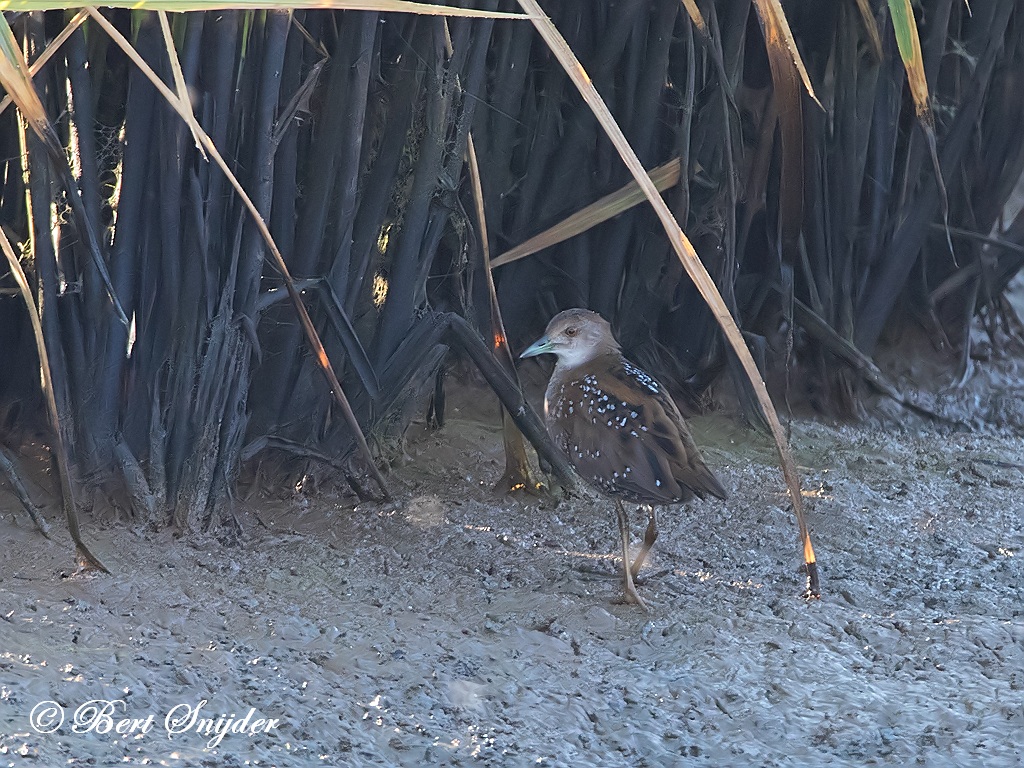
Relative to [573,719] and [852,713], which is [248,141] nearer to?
[573,719]

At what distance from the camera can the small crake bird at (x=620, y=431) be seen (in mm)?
3391

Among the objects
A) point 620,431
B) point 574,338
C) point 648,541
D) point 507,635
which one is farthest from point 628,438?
point 507,635

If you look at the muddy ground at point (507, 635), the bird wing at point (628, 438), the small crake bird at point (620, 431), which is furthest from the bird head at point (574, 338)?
the muddy ground at point (507, 635)

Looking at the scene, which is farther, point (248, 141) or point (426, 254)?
point (426, 254)

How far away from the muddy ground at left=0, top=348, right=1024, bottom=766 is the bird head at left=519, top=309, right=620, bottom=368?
0.47m

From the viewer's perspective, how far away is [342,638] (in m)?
3.01

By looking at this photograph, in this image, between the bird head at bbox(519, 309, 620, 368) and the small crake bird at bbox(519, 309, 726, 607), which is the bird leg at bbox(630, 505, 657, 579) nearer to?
the small crake bird at bbox(519, 309, 726, 607)

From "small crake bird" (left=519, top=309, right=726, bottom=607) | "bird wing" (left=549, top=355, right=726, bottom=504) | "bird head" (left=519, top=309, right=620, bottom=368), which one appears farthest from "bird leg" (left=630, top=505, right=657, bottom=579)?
"bird head" (left=519, top=309, right=620, bottom=368)

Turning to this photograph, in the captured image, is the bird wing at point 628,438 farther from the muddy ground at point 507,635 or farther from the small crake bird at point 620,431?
the muddy ground at point 507,635

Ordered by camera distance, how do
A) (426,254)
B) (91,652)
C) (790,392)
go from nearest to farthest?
(91,652) → (426,254) → (790,392)

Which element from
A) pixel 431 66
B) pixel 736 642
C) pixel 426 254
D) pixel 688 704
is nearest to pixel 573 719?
pixel 688 704

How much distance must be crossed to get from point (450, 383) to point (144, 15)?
6.33 feet

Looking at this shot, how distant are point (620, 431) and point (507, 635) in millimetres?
684

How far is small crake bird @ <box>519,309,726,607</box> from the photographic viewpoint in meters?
3.39
